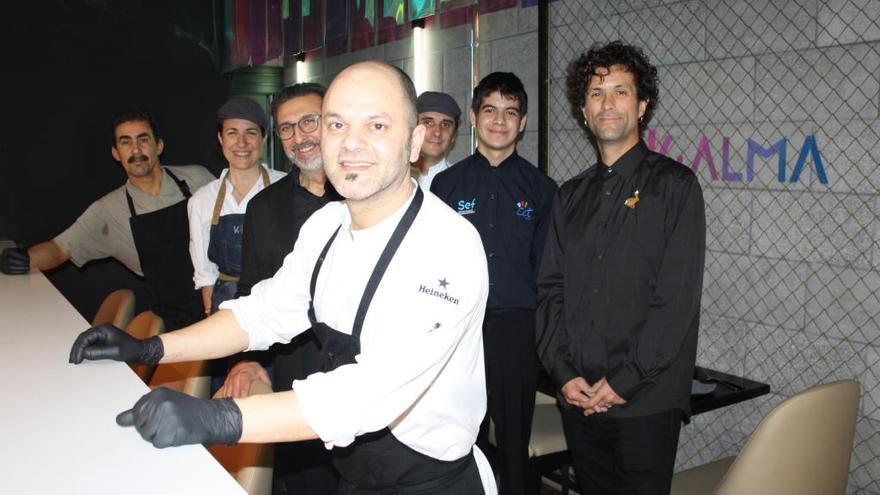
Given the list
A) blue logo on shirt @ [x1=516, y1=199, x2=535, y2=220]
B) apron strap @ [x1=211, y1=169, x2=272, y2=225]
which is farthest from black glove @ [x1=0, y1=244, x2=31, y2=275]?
blue logo on shirt @ [x1=516, y1=199, x2=535, y2=220]

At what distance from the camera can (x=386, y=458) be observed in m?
1.50

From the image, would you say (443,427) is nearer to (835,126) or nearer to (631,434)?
(631,434)

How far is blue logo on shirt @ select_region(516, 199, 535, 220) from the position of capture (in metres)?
2.83

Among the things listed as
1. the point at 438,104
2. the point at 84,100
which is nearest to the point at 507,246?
the point at 438,104

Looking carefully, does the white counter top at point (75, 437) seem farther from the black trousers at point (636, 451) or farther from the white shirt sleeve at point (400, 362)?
the black trousers at point (636, 451)

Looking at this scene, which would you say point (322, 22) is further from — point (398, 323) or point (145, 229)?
point (398, 323)

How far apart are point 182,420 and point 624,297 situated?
134 centimetres

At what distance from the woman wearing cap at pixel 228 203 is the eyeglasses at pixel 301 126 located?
40 centimetres

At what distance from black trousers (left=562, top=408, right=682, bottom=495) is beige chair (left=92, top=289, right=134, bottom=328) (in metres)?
1.83

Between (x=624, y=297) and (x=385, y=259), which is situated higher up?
(x=385, y=259)

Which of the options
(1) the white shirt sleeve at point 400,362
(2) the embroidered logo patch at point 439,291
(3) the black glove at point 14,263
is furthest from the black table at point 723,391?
(3) the black glove at point 14,263

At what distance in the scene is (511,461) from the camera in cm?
269

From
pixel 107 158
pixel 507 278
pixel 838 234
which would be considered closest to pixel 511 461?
pixel 507 278

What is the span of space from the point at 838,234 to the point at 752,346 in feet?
1.61
